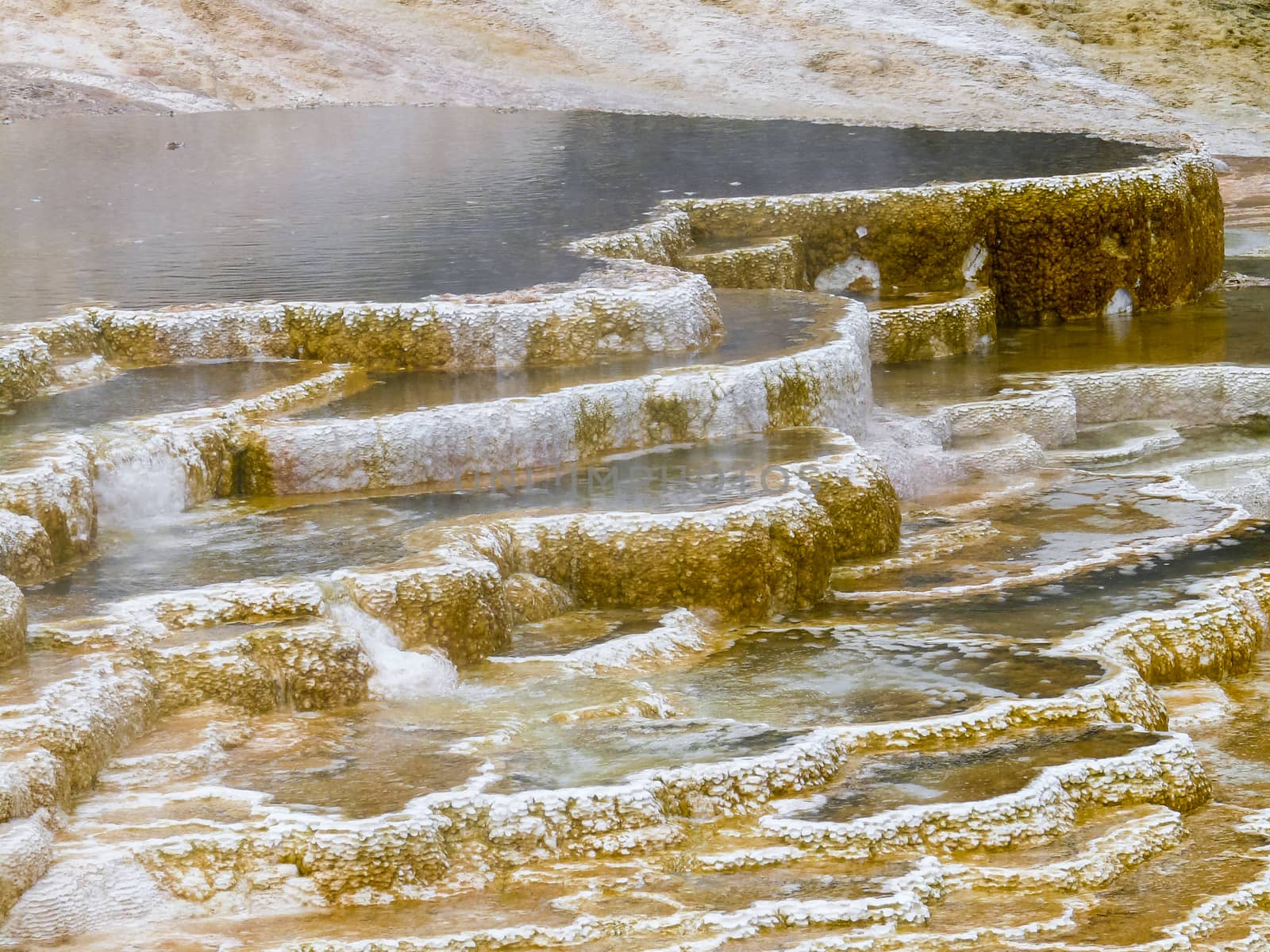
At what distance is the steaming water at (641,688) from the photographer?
5.27 m

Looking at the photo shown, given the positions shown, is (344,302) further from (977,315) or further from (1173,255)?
(1173,255)

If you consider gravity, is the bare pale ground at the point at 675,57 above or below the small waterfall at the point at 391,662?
above

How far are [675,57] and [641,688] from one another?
1988 centimetres

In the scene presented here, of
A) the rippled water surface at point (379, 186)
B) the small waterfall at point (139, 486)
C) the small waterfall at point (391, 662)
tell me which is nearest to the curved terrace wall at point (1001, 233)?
the rippled water surface at point (379, 186)

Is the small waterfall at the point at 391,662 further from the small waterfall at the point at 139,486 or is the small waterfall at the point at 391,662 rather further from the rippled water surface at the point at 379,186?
the rippled water surface at the point at 379,186

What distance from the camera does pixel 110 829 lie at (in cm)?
548

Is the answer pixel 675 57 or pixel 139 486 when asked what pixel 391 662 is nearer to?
pixel 139 486

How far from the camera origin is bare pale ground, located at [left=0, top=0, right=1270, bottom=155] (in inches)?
923

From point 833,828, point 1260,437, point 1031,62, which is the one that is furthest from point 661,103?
point 833,828

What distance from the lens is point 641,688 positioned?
22.0 ft

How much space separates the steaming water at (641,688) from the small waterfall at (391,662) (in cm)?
1

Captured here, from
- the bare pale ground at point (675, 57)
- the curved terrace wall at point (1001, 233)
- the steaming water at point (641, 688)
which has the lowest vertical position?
the steaming water at point (641, 688)

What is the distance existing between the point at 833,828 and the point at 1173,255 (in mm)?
9693

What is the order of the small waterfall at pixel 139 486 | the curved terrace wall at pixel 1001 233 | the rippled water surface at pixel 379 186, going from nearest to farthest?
the small waterfall at pixel 139 486, the rippled water surface at pixel 379 186, the curved terrace wall at pixel 1001 233
